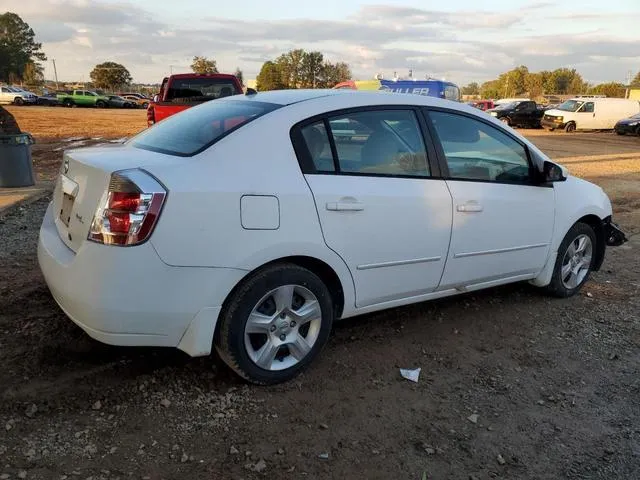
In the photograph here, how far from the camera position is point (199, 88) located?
12.0 meters

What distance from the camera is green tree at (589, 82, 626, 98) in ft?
239

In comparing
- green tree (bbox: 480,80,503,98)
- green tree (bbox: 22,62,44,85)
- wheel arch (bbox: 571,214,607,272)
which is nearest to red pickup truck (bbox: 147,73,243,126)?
wheel arch (bbox: 571,214,607,272)

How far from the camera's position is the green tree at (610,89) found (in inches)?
2872

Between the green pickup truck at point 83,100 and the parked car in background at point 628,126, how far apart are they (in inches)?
1663

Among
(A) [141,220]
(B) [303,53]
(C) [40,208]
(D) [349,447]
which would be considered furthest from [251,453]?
(B) [303,53]

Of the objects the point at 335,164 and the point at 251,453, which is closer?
the point at 251,453

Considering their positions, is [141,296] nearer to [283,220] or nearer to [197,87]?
[283,220]

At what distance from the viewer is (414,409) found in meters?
3.15

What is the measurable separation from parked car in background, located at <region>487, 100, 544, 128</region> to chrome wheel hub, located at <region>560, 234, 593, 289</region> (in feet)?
95.5

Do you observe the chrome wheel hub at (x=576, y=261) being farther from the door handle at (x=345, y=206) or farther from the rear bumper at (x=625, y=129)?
the rear bumper at (x=625, y=129)

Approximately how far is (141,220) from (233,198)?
1.53ft

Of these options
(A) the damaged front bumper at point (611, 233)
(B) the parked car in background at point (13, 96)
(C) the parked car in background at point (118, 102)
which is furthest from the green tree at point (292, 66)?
(A) the damaged front bumper at point (611, 233)

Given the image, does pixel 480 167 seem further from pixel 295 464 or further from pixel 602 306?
pixel 295 464

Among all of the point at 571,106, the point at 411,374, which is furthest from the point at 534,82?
the point at 411,374
